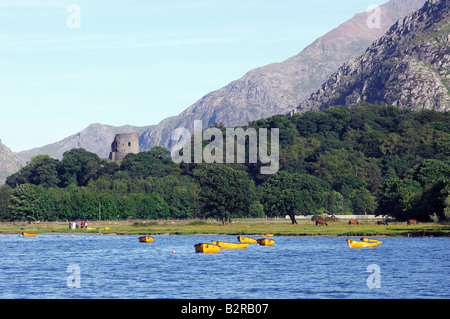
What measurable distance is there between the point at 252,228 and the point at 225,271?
69101mm

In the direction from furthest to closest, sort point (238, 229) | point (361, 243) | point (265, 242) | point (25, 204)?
point (25, 204) < point (238, 229) < point (265, 242) < point (361, 243)

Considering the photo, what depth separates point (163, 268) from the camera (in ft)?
301

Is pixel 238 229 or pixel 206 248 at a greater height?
pixel 238 229

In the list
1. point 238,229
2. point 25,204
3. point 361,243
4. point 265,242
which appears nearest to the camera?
point 361,243

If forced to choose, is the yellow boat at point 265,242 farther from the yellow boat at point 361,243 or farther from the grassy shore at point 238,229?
the yellow boat at point 361,243

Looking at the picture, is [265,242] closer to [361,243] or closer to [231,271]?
[361,243]

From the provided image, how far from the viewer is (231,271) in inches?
3438

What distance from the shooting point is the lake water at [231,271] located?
69.9 meters

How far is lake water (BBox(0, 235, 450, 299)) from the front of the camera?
69.9m

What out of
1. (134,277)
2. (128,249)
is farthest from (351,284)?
(128,249)

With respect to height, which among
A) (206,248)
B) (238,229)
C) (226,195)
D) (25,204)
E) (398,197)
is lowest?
(206,248)

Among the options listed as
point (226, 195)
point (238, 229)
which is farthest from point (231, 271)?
point (226, 195)
